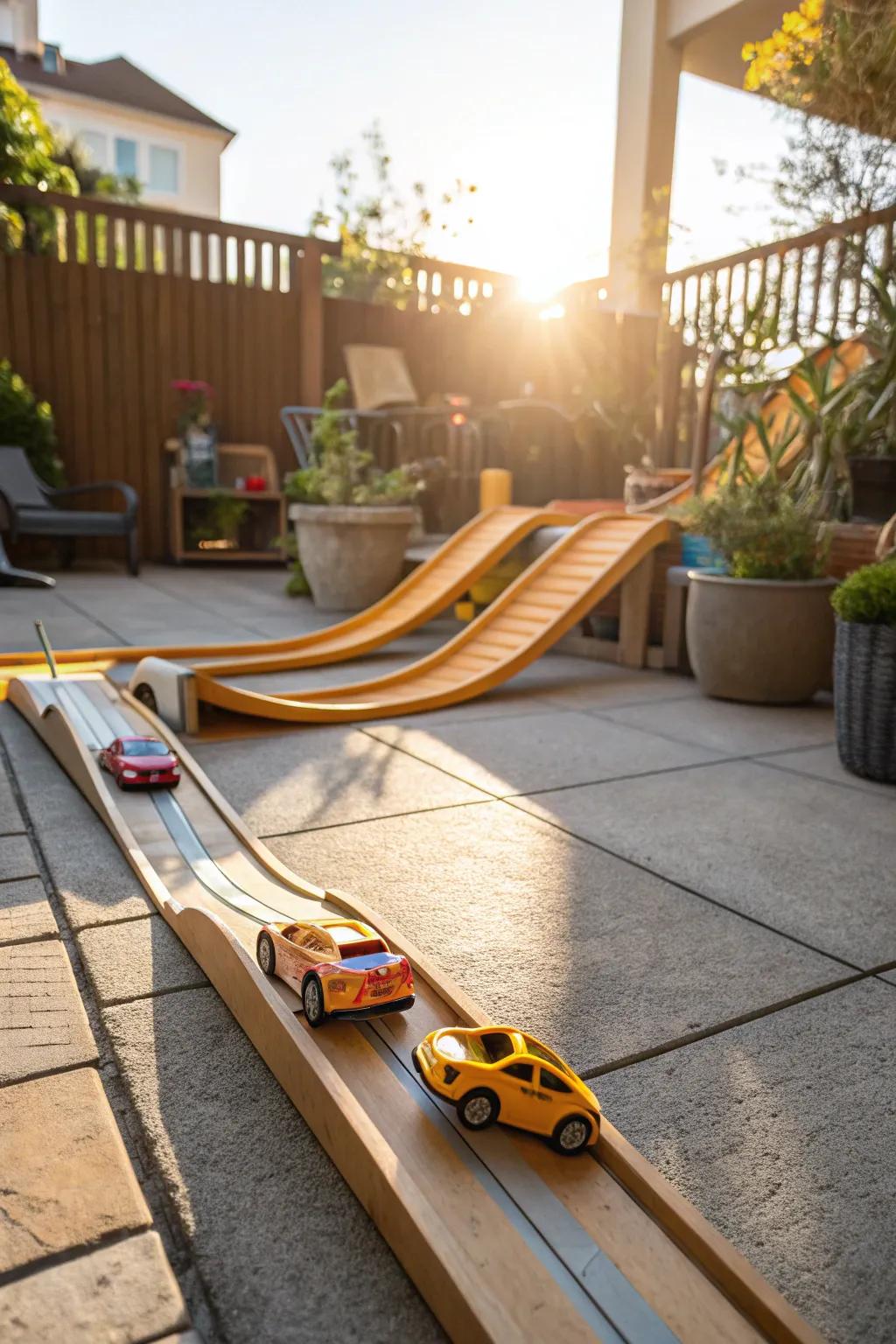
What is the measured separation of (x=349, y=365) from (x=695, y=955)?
7.44 m

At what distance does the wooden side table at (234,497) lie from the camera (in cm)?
761

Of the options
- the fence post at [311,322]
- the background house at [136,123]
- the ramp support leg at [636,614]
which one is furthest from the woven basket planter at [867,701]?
the background house at [136,123]

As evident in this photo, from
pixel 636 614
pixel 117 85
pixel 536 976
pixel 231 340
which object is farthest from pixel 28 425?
pixel 117 85

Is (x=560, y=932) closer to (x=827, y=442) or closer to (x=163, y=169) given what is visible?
(x=827, y=442)

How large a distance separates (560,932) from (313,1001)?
61cm

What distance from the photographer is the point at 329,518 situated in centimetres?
538

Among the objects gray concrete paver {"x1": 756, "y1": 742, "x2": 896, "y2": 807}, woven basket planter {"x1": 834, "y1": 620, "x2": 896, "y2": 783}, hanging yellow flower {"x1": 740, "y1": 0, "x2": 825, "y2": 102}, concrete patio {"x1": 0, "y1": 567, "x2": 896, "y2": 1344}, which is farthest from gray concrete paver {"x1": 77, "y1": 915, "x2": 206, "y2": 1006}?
hanging yellow flower {"x1": 740, "y1": 0, "x2": 825, "y2": 102}

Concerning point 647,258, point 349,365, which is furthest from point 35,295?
point 647,258

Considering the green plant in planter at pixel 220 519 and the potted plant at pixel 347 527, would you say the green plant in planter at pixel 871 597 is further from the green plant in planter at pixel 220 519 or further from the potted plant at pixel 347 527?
the green plant in planter at pixel 220 519

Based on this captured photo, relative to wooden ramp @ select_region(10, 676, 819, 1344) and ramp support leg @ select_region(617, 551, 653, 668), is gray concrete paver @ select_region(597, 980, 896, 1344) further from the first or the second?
ramp support leg @ select_region(617, 551, 653, 668)

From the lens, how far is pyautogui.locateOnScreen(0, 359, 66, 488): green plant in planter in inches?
275

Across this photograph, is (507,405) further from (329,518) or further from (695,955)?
(695,955)

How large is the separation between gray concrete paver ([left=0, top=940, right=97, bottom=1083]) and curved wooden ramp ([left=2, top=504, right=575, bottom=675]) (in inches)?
92.1

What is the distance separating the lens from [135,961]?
1610mm
